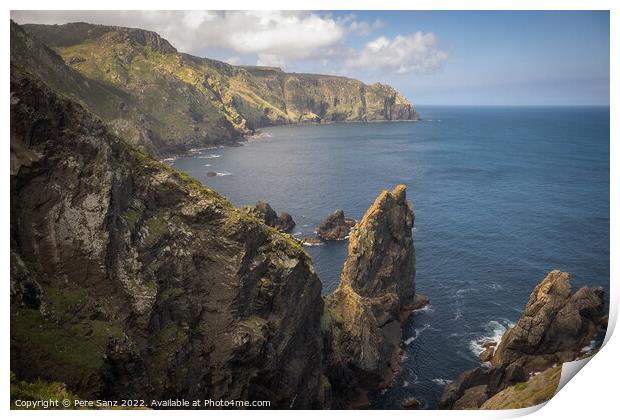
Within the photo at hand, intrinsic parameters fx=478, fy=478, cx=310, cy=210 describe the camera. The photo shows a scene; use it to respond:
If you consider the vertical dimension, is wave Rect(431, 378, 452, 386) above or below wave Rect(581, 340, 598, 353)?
below

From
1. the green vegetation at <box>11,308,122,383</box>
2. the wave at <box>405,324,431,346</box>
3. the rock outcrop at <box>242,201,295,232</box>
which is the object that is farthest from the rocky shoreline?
the rock outcrop at <box>242,201,295,232</box>

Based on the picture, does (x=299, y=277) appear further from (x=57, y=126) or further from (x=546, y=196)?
(x=546, y=196)

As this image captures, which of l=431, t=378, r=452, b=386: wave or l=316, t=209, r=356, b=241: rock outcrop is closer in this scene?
l=431, t=378, r=452, b=386: wave

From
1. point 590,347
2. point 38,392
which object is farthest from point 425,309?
point 38,392

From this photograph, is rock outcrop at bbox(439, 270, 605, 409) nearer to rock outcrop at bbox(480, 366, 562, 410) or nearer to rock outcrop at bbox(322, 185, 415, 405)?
rock outcrop at bbox(322, 185, 415, 405)

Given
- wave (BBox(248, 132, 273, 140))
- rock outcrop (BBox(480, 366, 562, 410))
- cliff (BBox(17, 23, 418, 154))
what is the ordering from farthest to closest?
wave (BBox(248, 132, 273, 140))
cliff (BBox(17, 23, 418, 154))
rock outcrop (BBox(480, 366, 562, 410))

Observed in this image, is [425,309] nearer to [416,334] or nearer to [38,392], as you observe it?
[416,334]

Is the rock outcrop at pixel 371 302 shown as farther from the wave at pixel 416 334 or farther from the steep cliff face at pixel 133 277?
the steep cliff face at pixel 133 277
